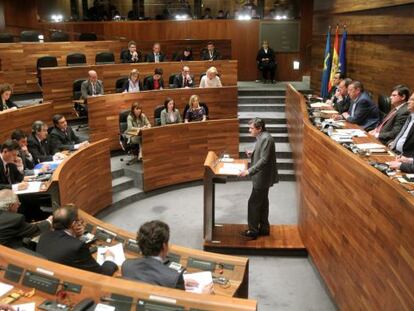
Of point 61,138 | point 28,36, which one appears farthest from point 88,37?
point 61,138

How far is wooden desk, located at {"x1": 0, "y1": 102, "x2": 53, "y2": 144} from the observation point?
19.3 ft

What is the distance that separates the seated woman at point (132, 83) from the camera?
26.9ft

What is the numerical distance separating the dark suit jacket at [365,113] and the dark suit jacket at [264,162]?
1.38 m

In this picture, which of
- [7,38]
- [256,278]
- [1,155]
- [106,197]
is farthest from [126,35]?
[256,278]

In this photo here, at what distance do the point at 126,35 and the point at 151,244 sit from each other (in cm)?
1042

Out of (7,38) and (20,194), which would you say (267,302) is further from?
(7,38)

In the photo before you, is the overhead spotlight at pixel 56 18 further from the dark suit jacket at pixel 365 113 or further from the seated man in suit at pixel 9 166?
the dark suit jacket at pixel 365 113

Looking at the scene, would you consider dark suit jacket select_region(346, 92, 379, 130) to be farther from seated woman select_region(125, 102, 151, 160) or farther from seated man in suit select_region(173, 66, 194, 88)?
seated man in suit select_region(173, 66, 194, 88)

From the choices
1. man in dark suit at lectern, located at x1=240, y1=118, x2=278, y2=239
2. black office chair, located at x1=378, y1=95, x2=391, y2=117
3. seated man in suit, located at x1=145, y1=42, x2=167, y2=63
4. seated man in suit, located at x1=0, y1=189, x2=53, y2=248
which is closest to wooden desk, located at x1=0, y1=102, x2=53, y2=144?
seated man in suit, located at x1=0, y1=189, x2=53, y2=248

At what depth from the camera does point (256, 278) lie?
4.64m

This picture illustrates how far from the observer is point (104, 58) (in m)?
9.74

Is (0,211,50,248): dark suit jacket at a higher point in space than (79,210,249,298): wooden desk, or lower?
higher

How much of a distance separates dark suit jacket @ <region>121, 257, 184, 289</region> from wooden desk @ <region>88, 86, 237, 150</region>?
4.94m

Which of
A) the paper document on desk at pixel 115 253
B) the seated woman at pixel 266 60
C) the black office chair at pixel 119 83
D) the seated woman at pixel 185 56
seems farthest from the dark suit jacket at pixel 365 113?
the seated woman at pixel 266 60
